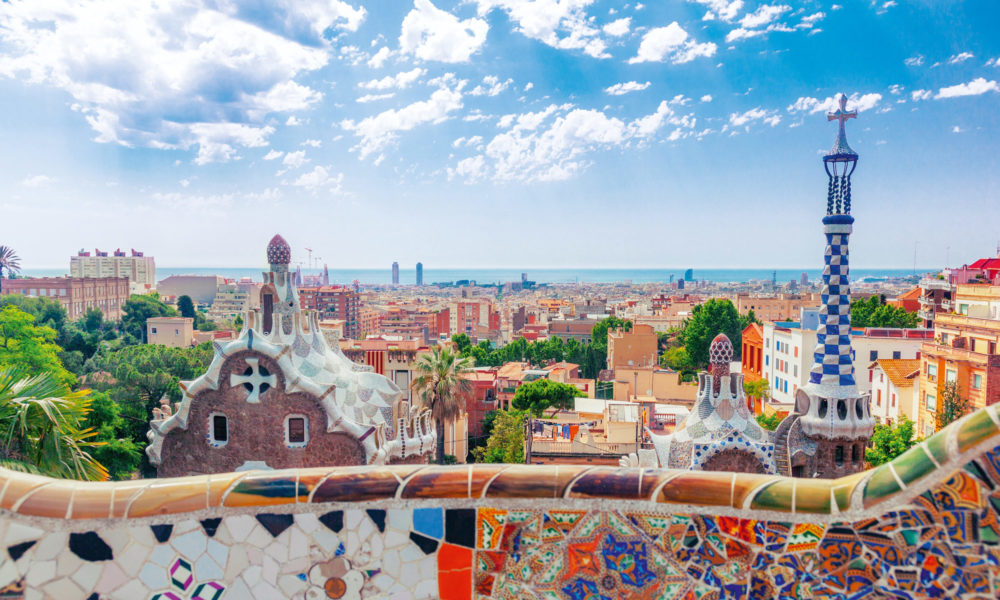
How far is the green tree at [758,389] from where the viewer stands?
3728 cm

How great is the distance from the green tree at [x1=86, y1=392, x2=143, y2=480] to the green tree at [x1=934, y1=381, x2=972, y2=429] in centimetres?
2544

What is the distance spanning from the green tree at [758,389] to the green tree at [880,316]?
12952 mm

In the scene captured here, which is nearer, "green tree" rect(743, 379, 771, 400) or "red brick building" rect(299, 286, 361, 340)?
"green tree" rect(743, 379, 771, 400)

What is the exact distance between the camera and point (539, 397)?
1341 inches

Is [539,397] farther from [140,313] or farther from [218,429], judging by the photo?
[140,313]

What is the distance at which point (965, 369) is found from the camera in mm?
24828

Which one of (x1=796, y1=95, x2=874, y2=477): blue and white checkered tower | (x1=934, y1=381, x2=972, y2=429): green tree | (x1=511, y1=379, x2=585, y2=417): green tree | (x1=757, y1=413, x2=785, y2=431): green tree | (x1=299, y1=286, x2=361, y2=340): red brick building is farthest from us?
(x1=299, y1=286, x2=361, y2=340): red brick building

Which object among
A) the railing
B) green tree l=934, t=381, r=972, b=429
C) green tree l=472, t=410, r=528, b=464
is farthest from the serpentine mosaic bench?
green tree l=934, t=381, r=972, b=429

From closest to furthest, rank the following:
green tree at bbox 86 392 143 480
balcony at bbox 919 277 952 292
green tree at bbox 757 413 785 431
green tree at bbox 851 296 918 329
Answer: green tree at bbox 86 392 143 480 < green tree at bbox 757 413 785 431 < balcony at bbox 919 277 952 292 < green tree at bbox 851 296 918 329

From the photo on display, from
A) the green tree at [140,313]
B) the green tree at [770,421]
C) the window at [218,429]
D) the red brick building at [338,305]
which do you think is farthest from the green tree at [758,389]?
the red brick building at [338,305]

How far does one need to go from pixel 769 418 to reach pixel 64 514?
27.8 meters

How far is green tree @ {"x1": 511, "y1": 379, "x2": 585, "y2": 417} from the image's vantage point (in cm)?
3391

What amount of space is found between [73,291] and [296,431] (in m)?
80.9

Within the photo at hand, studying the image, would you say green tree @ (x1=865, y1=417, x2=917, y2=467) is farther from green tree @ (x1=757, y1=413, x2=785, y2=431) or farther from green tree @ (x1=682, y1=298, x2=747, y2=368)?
green tree @ (x1=682, y1=298, x2=747, y2=368)
